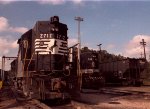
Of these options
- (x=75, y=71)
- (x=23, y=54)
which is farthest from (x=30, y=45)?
(x=75, y=71)

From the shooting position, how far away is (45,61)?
41.2ft

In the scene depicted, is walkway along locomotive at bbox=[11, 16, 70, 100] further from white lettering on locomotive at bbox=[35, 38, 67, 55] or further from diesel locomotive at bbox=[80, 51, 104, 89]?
diesel locomotive at bbox=[80, 51, 104, 89]

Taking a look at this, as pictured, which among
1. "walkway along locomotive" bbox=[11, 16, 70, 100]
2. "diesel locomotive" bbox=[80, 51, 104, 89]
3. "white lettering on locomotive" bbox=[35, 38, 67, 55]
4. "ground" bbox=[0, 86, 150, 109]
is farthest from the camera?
"diesel locomotive" bbox=[80, 51, 104, 89]

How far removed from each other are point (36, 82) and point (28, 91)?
560 millimetres

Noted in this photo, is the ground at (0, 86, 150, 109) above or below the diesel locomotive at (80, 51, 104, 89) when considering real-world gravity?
below

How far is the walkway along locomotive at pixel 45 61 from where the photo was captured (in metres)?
11.4

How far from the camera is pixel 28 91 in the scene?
37.6ft

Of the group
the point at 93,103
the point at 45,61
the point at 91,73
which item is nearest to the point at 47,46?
the point at 45,61

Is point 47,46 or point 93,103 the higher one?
point 47,46

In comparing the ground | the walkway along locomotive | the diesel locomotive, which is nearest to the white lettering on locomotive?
the walkway along locomotive

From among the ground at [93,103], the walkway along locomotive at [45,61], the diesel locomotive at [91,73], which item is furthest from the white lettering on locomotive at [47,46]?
the diesel locomotive at [91,73]

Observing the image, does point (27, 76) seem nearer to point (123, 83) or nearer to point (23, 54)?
point (23, 54)

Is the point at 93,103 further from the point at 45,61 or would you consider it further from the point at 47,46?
the point at 47,46

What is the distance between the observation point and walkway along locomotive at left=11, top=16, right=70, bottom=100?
11.4m
